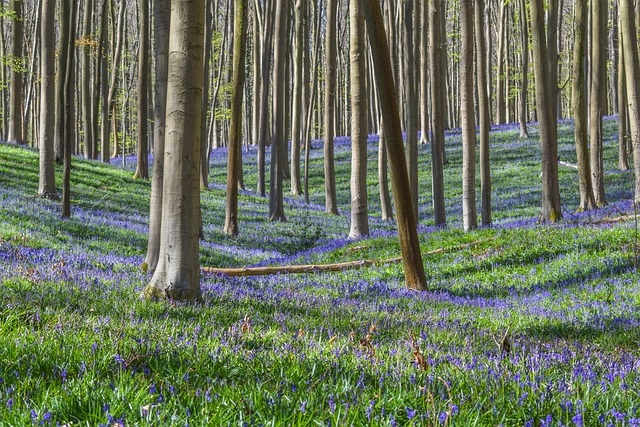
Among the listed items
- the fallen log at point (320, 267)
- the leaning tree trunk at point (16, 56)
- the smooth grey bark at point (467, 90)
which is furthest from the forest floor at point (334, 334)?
the leaning tree trunk at point (16, 56)

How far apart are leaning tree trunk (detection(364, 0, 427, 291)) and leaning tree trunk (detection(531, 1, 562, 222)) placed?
249 inches

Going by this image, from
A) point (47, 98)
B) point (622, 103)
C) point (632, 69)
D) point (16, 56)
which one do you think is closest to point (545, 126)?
point (632, 69)

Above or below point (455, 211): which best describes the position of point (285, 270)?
below

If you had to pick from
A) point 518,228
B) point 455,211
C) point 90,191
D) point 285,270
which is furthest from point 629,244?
point 90,191

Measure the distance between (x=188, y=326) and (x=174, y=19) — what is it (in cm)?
354

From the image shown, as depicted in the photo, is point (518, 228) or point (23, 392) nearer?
point (23, 392)

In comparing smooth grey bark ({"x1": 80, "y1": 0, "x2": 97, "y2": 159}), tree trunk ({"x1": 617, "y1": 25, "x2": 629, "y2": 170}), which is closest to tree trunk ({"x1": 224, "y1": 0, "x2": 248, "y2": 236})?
tree trunk ({"x1": 617, "y1": 25, "x2": 629, "y2": 170})

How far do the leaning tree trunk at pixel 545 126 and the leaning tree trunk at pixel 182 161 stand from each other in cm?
1018

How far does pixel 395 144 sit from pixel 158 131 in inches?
145

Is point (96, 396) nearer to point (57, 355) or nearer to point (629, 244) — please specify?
point (57, 355)

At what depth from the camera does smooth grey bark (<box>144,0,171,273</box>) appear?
328 inches

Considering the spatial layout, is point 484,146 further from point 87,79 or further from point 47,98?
point 87,79

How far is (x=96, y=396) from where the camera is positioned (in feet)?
9.18

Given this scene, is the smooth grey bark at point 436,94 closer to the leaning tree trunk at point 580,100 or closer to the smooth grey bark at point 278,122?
the leaning tree trunk at point 580,100
